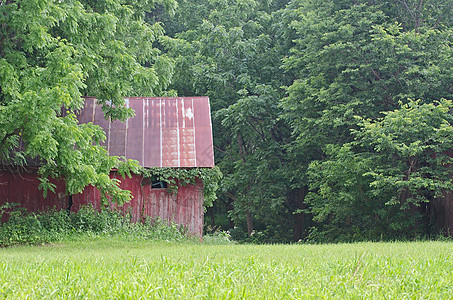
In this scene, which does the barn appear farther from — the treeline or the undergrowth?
the treeline

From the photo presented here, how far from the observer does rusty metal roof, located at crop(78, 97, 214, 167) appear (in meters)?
18.8

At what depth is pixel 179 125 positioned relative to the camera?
1995cm

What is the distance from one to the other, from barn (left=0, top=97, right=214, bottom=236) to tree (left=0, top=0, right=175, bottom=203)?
204 centimetres

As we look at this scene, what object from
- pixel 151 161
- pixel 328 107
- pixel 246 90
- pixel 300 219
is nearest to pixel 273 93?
pixel 246 90

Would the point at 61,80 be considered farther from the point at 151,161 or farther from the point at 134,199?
the point at 134,199

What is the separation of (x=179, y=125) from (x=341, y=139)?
8.94m

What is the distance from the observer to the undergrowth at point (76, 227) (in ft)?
52.2

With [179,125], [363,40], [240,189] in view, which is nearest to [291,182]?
[240,189]

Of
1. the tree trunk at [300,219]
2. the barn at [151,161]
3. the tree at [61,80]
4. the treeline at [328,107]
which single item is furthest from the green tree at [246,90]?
the tree at [61,80]

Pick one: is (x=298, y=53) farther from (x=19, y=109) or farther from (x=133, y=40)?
(x=19, y=109)

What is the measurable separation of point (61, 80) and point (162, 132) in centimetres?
719

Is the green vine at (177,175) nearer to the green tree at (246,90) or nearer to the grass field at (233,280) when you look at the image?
the green tree at (246,90)

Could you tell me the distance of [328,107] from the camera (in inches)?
983

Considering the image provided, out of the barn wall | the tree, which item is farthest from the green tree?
the tree
